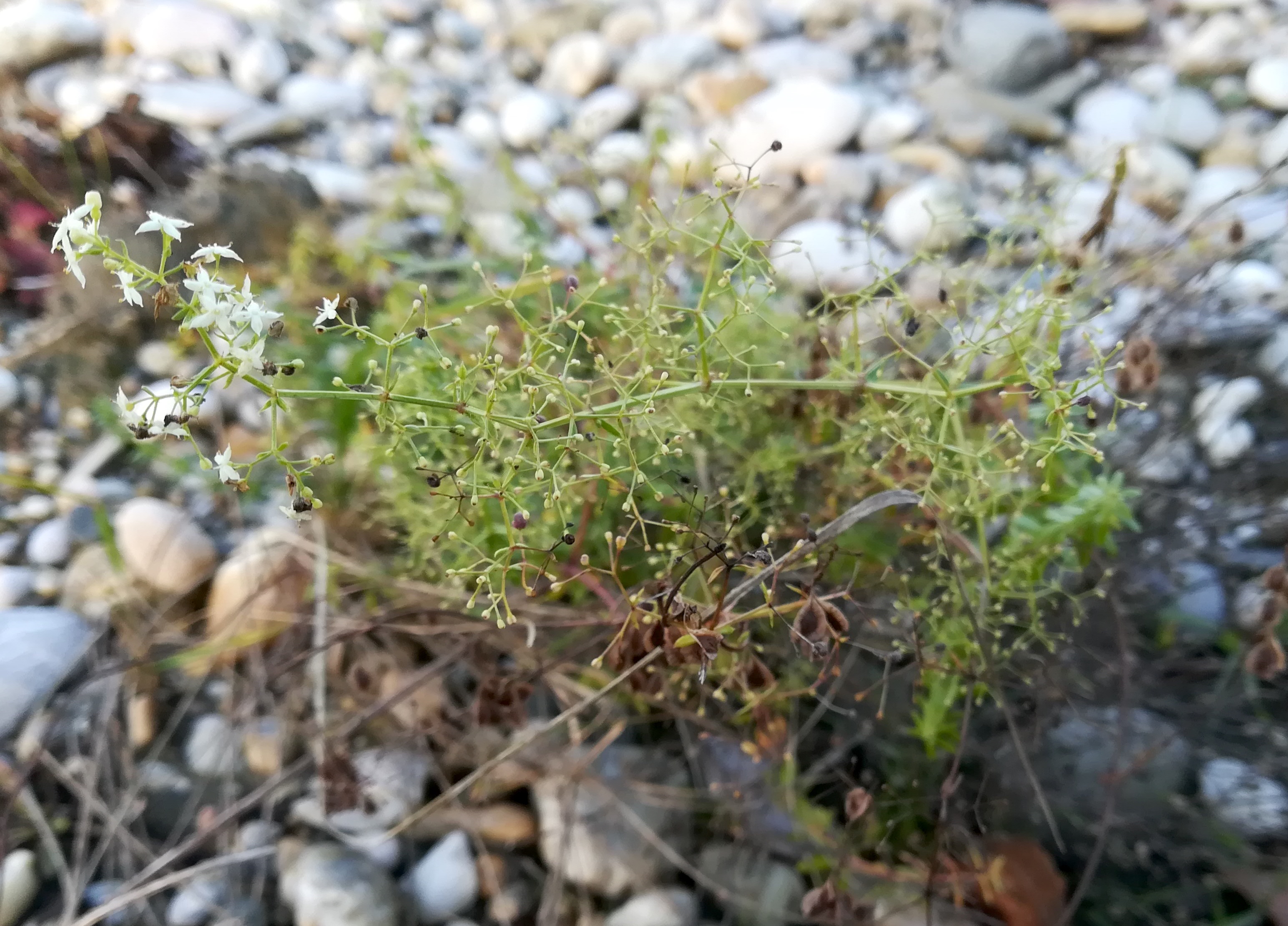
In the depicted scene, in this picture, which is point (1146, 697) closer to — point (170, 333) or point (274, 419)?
point (274, 419)

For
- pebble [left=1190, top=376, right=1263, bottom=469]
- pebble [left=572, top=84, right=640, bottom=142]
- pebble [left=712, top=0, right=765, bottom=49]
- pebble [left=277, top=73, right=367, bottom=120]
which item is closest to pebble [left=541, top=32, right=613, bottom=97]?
pebble [left=572, top=84, right=640, bottom=142]

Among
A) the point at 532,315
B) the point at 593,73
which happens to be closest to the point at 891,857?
the point at 532,315

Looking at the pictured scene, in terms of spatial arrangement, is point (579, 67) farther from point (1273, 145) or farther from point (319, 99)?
point (1273, 145)

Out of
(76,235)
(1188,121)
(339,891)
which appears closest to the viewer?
(76,235)

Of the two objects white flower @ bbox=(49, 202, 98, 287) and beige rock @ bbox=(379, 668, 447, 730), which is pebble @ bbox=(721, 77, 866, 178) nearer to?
beige rock @ bbox=(379, 668, 447, 730)

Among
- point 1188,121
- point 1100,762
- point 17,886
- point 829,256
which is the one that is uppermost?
point 1188,121

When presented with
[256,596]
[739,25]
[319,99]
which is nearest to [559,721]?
[256,596]
